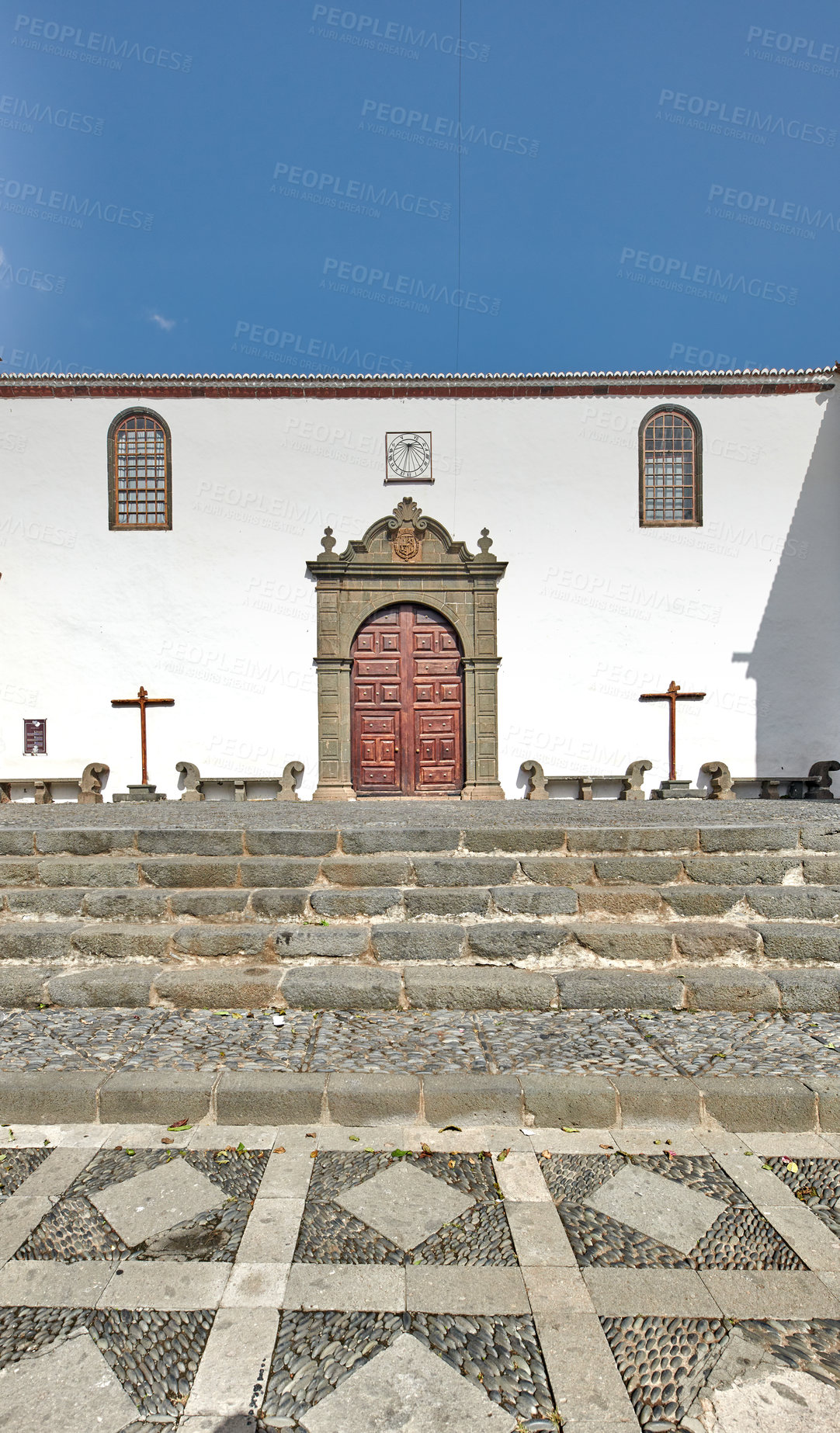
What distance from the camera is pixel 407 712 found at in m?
9.57

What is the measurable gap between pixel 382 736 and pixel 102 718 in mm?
3533

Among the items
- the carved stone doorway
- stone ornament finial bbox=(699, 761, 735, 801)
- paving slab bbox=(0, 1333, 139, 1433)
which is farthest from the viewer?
the carved stone doorway

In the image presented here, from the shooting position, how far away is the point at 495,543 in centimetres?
962

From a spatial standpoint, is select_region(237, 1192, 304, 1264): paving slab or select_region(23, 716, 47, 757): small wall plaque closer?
select_region(237, 1192, 304, 1264): paving slab

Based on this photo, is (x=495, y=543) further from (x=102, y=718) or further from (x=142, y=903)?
(x=142, y=903)

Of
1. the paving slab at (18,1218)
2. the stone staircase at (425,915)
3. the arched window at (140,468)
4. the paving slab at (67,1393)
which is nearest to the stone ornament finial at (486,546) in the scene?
the arched window at (140,468)

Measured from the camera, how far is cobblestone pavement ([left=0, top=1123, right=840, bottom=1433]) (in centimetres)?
151

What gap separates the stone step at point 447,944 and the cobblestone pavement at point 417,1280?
1213mm

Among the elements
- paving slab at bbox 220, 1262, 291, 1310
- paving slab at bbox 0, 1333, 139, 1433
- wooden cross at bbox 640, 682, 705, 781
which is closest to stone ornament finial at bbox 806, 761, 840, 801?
wooden cross at bbox 640, 682, 705, 781

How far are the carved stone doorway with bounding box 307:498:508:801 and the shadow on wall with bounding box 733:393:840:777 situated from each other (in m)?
3.31

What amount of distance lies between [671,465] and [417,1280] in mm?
9749

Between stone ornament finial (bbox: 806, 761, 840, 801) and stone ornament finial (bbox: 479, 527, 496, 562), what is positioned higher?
stone ornament finial (bbox: 479, 527, 496, 562)

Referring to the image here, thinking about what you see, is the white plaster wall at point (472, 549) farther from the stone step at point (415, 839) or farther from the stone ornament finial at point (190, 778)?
the stone step at point (415, 839)

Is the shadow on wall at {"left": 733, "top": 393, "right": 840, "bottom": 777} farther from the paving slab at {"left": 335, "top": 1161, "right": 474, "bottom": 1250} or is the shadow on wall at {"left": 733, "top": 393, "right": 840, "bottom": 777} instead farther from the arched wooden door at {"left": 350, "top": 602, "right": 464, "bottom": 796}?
the paving slab at {"left": 335, "top": 1161, "right": 474, "bottom": 1250}
